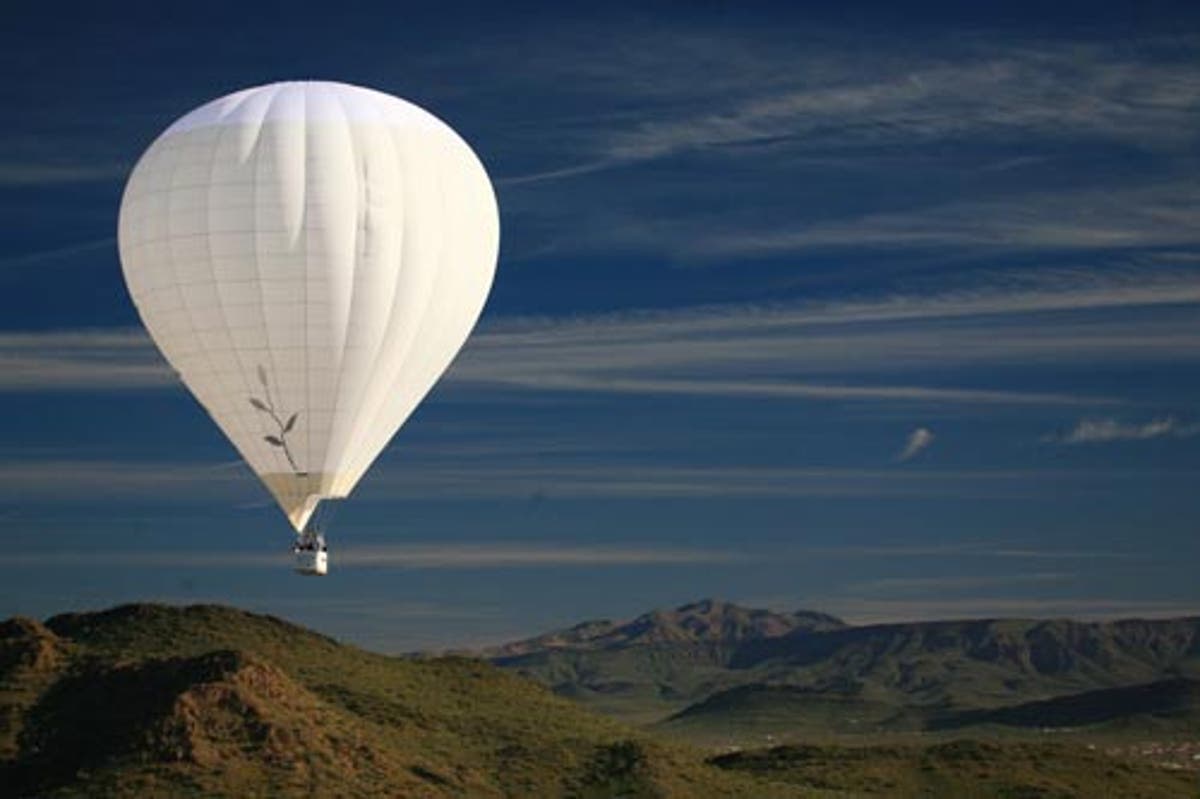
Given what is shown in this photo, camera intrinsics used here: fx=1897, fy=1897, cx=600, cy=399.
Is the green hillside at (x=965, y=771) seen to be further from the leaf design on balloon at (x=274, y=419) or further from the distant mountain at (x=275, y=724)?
the leaf design on balloon at (x=274, y=419)

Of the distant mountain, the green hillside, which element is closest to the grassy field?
the distant mountain

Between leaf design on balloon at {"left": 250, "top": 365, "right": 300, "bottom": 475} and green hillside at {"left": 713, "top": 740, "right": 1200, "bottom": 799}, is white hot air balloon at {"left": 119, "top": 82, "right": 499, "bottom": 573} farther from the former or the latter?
green hillside at {"left": 713, "top": 740, "right": 1200, "bottom": 799}

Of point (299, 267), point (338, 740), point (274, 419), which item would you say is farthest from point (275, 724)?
point (299, 267)

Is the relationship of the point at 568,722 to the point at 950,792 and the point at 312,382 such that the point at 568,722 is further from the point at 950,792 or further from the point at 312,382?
the point at 312,382

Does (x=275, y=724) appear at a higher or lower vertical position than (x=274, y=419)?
lower

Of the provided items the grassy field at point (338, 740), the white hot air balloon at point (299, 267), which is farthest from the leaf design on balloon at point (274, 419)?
the grassy field at point (338, 740)

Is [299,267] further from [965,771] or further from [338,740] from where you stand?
[965,771]
